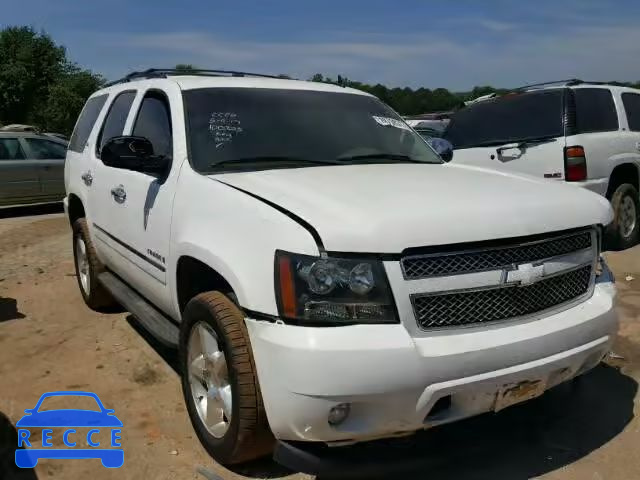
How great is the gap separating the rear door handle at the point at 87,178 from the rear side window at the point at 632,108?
6.10 metres

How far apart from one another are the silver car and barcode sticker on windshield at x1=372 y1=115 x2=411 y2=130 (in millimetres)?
9653

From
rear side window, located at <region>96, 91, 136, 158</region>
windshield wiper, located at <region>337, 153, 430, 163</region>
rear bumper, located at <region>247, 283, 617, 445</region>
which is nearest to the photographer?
rear bumper, located at <region>247, 283, 617, 445</region>

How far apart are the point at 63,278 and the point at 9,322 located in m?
1.42

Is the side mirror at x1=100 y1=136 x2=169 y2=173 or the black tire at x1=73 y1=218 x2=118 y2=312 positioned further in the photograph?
the black tire at x1=73 y1=218 x2=118 y2=312

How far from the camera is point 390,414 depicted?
2418 millimetres

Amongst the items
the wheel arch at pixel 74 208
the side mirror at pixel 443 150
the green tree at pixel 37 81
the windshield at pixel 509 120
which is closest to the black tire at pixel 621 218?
the windshield at pixel 509 120

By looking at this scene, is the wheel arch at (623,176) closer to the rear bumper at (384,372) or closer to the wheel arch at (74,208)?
the rear bumper at (384,372)

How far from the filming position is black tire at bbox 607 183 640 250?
7.20m

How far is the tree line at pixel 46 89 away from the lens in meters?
36.5

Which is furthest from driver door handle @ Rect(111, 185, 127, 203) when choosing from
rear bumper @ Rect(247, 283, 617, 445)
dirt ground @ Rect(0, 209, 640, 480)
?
rear bumper @ Rect(247, 283, 617, 445)

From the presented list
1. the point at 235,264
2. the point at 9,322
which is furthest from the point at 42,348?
the point at 235,264

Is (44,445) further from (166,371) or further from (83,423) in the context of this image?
(166,371)

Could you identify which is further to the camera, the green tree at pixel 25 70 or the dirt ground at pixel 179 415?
the green tree at pixel 25 70

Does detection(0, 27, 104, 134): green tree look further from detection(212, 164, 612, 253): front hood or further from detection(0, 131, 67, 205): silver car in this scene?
detection(212, 164, 612, 253): front hood
